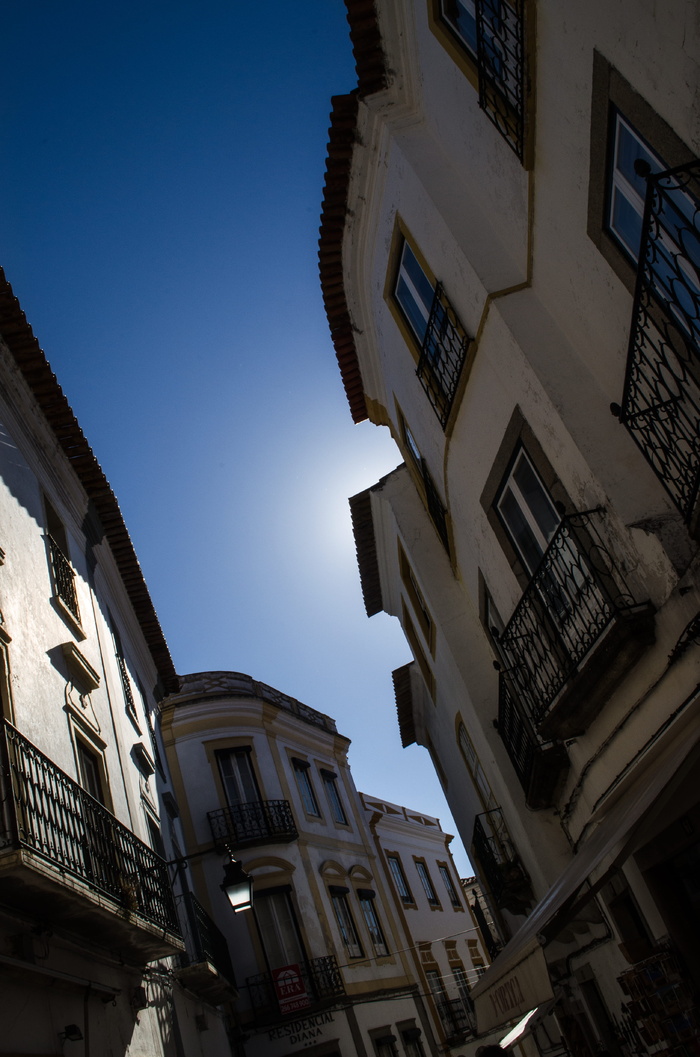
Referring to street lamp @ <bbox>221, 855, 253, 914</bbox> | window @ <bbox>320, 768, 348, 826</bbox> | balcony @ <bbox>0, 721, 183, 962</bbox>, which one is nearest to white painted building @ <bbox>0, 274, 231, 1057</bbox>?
balcony @ <bbox>0, 721, 183, 962</bbox>

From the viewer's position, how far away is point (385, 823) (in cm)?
2648

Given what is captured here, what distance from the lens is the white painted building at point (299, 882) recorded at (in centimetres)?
1733

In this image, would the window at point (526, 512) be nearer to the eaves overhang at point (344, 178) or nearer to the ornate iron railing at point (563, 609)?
the ornate iron railing at point (563, 609)

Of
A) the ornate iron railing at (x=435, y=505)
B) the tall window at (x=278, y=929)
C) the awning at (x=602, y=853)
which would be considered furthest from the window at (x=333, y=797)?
the awning at (x=602, y=853)

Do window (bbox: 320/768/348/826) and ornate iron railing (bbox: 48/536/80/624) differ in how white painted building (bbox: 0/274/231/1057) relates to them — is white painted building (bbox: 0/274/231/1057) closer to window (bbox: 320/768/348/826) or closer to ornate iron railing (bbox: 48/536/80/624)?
ornate iron railing (bbox: 48/536/80/624)

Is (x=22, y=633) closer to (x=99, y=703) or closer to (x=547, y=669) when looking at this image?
(x=99, y=703)

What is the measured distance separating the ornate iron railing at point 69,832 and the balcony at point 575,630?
422 cm

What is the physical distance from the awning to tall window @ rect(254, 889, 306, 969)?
498 inches

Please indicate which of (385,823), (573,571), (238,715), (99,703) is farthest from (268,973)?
(573,571)

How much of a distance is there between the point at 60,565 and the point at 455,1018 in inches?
817

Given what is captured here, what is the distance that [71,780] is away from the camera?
251 inches

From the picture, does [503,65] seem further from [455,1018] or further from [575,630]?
[455,1018]

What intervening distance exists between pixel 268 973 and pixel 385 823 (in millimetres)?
9588

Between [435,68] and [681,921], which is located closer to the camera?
[681,921]
